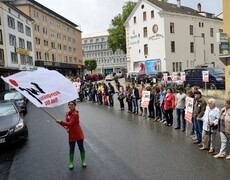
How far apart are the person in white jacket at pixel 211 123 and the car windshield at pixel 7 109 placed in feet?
22.1

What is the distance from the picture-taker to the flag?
557 cm

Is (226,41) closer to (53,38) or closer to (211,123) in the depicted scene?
(211,123)

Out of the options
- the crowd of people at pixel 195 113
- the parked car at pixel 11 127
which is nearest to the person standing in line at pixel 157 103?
the crowd of people at pixel 195 113

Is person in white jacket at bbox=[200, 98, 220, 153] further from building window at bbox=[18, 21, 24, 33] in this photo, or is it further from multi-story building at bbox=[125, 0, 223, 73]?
building window at bbox=[18, 21, 24, 33]

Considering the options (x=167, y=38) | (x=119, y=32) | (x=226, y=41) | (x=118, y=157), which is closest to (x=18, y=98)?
(x=118, y=157)

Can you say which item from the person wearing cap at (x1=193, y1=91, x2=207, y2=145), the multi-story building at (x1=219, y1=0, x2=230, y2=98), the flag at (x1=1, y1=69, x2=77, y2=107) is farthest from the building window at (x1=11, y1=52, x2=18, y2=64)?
the flag at (x1=1, y1=69, x2=77, y2=107)

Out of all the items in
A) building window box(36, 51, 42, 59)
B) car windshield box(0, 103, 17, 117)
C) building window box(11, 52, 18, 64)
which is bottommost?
car windshield box(0, 103, 17, 117)

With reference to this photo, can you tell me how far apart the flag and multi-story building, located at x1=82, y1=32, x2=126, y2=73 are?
334 feet

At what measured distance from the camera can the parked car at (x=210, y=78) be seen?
808 inches

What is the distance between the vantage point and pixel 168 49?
44.2 m

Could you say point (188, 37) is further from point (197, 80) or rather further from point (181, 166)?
point (181, 166)

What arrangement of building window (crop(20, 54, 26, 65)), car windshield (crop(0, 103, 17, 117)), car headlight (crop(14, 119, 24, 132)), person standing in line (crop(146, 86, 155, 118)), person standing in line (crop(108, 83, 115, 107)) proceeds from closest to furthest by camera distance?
car headlight (crop(14, 119, 24, 132)) < car windshield (crop(0, 103, 17, 117)) < person standing in line (crop(146, 86, 155, 118)) < person standing in line (crop(108, 83, 115, 107)) < building window (crop(20, 54, 26, 65))

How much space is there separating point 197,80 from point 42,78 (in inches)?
767

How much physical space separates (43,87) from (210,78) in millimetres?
18027
